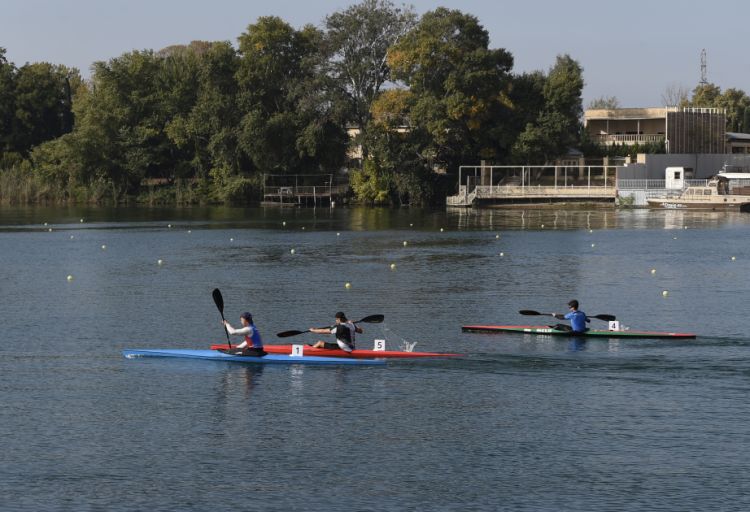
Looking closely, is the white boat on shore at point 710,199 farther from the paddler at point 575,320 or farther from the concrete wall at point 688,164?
the paddler at point 575,320

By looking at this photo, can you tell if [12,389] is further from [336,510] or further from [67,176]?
[67,176]

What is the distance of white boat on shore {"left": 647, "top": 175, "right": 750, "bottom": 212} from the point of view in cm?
11900

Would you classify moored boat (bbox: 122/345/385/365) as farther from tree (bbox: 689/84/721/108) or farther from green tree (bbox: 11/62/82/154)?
tree (bbox: 689/84/721/108)

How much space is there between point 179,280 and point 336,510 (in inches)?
1540

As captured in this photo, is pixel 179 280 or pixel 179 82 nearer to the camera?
pixel 179 280

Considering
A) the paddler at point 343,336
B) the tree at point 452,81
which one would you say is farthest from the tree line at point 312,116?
the paddler at point 343,336

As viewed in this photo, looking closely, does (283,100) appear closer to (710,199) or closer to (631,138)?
(631,138)

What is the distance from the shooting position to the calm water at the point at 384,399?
26.3 m

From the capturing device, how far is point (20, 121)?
162m

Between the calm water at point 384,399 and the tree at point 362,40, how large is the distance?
6829cm

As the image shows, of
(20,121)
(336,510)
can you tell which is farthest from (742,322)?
(20,121)

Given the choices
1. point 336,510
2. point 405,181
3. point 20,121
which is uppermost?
point 20,121

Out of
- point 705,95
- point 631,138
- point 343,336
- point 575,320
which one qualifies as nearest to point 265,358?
point 343,336

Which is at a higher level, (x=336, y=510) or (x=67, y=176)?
(x=67, y=176)
